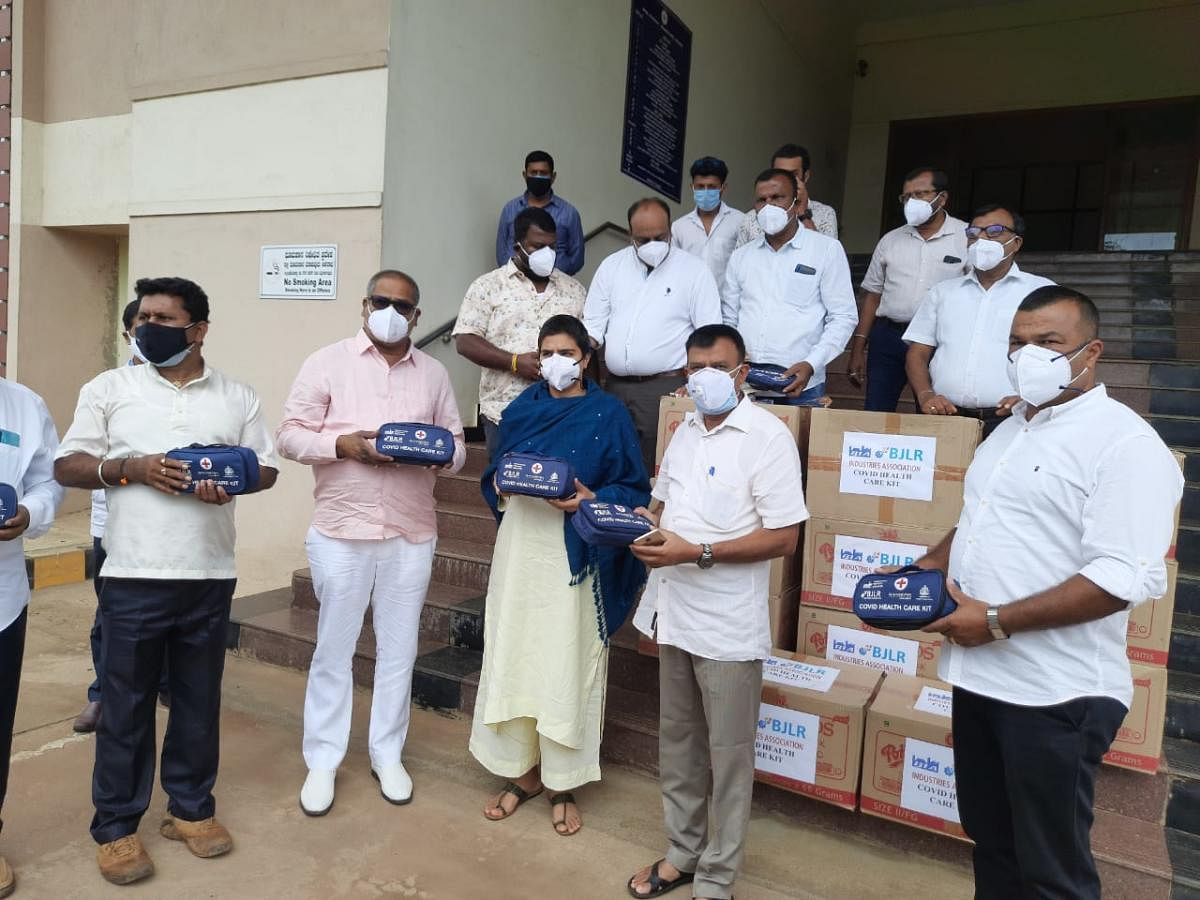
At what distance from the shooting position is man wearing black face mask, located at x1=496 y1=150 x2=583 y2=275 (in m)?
4.44

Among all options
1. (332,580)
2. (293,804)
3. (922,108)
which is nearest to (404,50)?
(332,580)

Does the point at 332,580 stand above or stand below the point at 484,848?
above

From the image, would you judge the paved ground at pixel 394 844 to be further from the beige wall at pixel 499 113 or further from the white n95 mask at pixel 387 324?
the beige wall at pixel 499 113

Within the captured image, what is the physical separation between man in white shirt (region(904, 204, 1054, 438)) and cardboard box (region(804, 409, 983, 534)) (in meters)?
0.27

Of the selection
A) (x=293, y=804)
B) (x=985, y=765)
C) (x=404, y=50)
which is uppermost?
(x=404, y=50)

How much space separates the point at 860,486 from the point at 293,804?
7.07 feet

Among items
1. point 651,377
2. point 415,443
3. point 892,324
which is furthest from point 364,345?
point 892,324

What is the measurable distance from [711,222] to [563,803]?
298 cm

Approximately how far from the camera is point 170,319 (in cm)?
226

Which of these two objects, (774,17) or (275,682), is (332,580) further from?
(774,17)

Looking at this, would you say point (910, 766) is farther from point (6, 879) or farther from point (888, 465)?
point (6, 879)

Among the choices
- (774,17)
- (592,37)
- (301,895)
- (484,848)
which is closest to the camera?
(301,895)

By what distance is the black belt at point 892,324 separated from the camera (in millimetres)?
3916

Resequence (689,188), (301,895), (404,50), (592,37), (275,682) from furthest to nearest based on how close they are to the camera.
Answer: (689,188)
(592,37)
(404,50)
(275,682)
(301,895)
